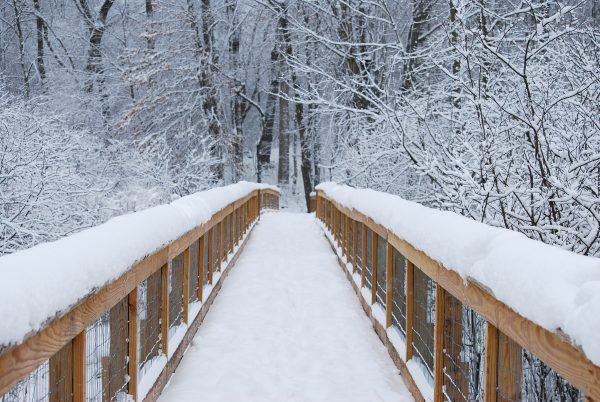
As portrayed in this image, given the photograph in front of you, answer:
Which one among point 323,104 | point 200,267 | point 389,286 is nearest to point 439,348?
point 389,286

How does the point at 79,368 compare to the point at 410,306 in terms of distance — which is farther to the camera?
the point at 410,306

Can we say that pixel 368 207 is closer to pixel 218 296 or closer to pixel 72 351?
pixel 218 296

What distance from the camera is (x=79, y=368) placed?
8.25 ft

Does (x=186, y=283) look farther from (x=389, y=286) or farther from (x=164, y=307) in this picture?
(x=389, y=286)

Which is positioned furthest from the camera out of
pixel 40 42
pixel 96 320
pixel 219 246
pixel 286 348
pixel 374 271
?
pixel 40 42

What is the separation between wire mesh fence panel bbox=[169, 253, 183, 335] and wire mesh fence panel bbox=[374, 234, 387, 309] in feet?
5.88

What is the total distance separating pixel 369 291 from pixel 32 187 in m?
5.87

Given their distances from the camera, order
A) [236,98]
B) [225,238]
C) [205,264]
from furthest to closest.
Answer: [236,98] < [225,238] < [205,264]

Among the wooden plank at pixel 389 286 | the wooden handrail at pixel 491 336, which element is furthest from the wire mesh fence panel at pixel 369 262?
the wooden handrail at pixel 491 336

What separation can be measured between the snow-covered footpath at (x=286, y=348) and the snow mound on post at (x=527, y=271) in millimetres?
1339

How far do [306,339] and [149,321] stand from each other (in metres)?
1.90

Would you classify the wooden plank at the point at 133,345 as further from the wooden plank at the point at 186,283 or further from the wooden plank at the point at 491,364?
Result: the wooden plank at the point at 491,364

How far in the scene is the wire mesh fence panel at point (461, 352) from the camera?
3195mm

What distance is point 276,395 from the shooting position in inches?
162
